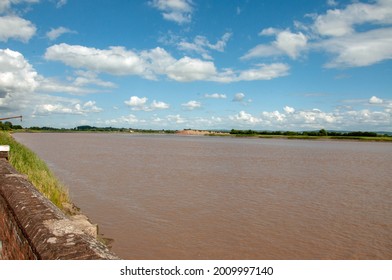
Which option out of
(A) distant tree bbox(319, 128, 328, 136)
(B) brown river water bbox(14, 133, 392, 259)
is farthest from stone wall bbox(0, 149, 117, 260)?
(A) distant tree bbox(319, 128, 328, 136)

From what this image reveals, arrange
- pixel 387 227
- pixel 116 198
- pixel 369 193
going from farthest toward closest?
pixel 369 193
pixel 116 198
pixel 387 227

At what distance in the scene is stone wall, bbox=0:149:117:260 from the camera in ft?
10.8

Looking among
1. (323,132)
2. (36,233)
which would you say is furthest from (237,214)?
(323,132)

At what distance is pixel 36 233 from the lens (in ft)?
12.1

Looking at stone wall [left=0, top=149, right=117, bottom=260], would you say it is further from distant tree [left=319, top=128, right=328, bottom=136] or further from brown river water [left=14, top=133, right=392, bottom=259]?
distant tree [left=319, top=128, right=328, bottom=136]

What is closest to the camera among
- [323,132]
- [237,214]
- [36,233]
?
[36,233]

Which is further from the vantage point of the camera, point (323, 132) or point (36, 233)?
point (323, 132)

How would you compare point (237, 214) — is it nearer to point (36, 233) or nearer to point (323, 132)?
point (36, 233)

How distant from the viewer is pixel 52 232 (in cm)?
362

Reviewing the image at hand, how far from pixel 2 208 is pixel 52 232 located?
2.39 m

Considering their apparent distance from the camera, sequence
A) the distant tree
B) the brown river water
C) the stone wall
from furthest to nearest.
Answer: the distant tree, the brown river water, the stone wall
